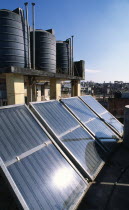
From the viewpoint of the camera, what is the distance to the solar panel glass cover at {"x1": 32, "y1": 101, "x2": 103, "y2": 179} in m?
4.28

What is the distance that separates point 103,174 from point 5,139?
2843mm

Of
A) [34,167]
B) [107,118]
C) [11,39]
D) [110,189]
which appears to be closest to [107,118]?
[107,118]

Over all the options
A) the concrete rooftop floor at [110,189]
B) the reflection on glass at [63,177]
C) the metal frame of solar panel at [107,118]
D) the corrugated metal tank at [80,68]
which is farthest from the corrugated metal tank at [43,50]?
the reflection on glass at [63,177]

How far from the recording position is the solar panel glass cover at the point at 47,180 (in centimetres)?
262

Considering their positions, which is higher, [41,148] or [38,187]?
[41,148]

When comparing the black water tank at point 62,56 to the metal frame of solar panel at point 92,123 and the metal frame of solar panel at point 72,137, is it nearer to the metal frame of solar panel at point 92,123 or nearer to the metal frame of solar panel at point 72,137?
the metal frame of solar panel at point 92,123

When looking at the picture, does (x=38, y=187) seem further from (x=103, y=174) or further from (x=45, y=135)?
(x=103, y=174)

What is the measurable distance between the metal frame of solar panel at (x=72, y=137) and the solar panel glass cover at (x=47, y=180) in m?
0.46

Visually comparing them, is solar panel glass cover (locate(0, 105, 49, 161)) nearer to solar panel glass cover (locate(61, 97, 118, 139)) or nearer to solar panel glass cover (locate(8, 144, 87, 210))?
solar panel glass cover (locate(8, 144, 87, 210))

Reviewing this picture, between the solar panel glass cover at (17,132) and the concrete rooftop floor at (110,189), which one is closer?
the solar panel glass cover at (17,132)

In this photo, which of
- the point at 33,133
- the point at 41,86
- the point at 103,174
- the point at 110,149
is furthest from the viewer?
the point at 41,86

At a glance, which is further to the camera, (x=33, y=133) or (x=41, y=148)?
(x=33, y=133)

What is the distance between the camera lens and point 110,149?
218 inches

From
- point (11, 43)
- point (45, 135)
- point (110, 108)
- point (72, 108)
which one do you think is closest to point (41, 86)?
point (110, 108)
